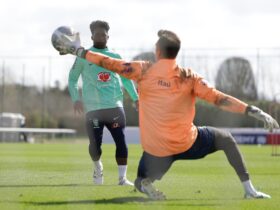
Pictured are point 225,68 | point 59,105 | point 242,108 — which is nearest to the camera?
point 242,108

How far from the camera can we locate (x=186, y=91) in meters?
8.23

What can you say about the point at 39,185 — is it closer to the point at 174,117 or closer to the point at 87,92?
the point at 87,92

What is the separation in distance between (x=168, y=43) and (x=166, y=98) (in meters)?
0.54

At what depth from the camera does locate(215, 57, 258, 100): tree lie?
37688 millimetres

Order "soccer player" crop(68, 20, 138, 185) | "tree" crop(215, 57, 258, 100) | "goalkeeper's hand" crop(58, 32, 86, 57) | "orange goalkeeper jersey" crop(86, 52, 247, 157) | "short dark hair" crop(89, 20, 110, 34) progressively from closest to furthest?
"orange goalkeeper jersey" crop(86, 52, 247, 157) < "goalkeeper's hand" crop(58, 32, 86, 57) < "short dark hair" crop(89, 20, 110, 34) < "soccer player" crop(68, 20, 138, 185) < "tree" crop(215, 57, 258, 100)

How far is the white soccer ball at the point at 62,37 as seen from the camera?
27.2 ft

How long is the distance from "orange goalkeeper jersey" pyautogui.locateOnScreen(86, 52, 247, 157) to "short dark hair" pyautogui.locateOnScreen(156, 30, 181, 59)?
0.22 feet

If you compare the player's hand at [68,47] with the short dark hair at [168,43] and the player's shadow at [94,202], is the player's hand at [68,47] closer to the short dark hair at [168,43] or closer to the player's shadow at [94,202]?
the short dark hair at [168,43]

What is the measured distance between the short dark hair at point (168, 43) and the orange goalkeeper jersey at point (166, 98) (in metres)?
0.07

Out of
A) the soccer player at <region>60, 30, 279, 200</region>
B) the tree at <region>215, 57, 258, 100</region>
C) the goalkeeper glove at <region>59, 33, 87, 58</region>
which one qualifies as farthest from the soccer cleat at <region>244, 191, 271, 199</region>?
the tree at <region>215, 57, 258, 100</region>

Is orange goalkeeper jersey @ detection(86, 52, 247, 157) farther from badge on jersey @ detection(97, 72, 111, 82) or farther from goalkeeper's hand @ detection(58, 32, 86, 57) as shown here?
badge on jersey @ detection(97, 72, 111, 82)

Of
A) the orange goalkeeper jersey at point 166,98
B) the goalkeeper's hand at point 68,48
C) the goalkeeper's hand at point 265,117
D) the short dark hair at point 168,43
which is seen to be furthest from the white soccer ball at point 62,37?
the goalkeeper's hand at point 265,117

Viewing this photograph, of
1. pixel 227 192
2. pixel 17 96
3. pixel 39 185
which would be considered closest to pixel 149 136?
pixel 227 192

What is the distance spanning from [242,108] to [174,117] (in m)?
0.66
